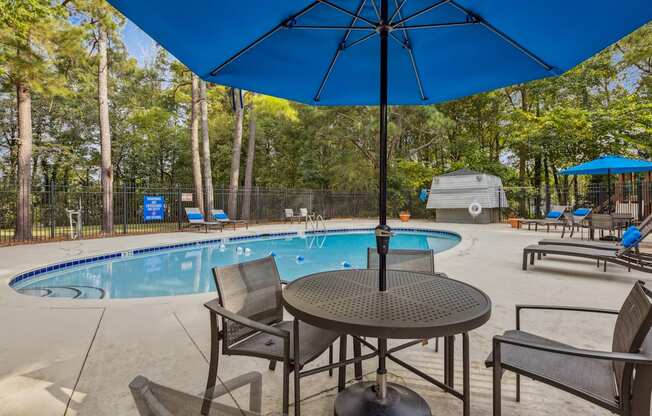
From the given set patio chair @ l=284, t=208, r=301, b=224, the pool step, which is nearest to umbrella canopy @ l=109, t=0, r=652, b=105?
the pool step

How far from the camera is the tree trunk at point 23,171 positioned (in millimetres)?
8836

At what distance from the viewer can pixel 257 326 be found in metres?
1.45

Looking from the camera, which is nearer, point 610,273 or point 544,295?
point 544,295

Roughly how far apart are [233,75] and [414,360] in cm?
235

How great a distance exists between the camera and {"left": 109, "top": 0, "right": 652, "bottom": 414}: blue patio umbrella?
5.67ft

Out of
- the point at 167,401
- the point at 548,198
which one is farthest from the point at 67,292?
the point at 548,198

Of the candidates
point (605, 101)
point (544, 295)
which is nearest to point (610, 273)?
point (544, 295)

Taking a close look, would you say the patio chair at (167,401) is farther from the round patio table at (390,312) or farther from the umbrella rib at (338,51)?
the umbrella rib at (338,51)

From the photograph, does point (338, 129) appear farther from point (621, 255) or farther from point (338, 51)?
point (338, 51)

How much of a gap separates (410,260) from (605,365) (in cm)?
117

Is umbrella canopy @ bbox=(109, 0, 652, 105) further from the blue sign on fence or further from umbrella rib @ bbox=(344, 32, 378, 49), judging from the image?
the blue sign on fence

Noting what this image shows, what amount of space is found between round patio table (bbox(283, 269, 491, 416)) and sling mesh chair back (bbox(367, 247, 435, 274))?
33 centimetres

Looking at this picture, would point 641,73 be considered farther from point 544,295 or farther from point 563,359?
point 563,359

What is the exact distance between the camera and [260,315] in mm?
1945
